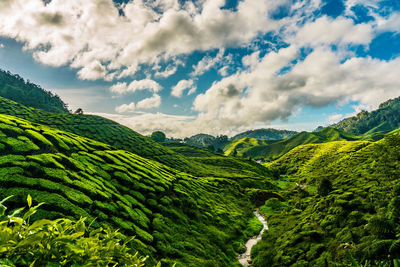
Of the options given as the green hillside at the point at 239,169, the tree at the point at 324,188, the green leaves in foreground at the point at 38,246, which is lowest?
the green hillside at the point at 239,169

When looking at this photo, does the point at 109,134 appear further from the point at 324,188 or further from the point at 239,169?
Answer: the point at 324,188

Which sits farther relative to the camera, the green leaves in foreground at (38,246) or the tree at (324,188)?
the tree at (324,188)

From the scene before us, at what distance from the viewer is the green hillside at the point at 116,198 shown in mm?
22156

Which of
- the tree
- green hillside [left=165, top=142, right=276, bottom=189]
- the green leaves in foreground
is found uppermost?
the green leaves in foreground

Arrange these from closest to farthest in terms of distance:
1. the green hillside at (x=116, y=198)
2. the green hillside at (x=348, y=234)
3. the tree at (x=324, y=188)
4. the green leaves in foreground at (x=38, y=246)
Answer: the green leaves in foreground at (x=38, y=246), the green hillside at (x=348, y=234), the green hillside at (x=116, y=198), the tree at (x=324, y=188)

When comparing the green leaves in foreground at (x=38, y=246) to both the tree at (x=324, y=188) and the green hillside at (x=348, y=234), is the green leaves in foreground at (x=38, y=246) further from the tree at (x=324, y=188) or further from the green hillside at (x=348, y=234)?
the tree at (x=324, y=188)

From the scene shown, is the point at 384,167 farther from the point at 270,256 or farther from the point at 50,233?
the point at 50,233

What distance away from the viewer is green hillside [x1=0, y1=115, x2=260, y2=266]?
2216 centimetres

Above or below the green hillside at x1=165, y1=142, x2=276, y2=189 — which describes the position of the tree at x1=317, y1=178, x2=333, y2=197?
above

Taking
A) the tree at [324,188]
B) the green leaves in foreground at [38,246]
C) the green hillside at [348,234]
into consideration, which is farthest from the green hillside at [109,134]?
the green leaves in foreground at [38,246]

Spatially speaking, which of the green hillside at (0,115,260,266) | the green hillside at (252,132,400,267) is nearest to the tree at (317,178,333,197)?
the green hillside at (252,132,400,267)

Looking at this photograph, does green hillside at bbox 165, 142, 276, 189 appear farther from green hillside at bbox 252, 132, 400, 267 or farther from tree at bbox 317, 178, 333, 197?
green hillside at bbox 252, 132, 400, 267

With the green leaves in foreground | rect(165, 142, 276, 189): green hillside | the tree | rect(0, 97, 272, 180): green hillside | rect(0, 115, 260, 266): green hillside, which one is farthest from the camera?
rect(0, 97, 272, 180): green hillside

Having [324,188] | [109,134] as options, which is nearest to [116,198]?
[324,188]
